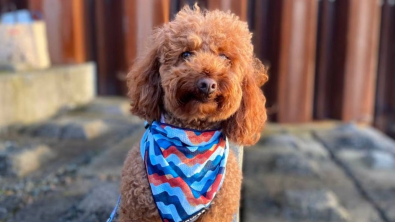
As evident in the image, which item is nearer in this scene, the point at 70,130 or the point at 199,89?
the point at 199,89

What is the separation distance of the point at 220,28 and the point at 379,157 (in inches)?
104

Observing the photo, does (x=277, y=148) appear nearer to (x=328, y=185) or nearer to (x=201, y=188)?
(x=328, y=185)

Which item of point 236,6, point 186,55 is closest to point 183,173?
point 186,55


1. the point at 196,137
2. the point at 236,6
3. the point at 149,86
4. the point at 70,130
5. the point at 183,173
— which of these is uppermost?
the point at 236,6

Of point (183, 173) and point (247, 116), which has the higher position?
point (247, 116)

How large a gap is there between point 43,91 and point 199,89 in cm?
325

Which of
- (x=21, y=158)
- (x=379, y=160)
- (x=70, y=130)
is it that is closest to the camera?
(x=21, y=158)

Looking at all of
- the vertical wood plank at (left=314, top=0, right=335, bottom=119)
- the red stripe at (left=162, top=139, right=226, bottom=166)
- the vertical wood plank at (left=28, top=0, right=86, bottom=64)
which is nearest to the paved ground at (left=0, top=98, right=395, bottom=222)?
the vertical wood plank at (left=314, top=0, right=335, bottom=119)

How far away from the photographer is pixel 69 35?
16.0 ft

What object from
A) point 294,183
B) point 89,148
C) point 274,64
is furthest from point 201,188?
point 274,64

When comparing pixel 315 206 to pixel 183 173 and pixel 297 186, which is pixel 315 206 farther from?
pixel 183 173

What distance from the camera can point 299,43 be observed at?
→ 463 centimetres

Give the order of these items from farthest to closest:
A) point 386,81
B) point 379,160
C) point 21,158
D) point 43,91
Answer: point 386,81 → point 43,91 → point 379,160 → point 21,158

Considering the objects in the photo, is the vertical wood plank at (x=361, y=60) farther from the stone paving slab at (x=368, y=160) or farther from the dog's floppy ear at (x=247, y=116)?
the dog's floppy ear at (x=247, y=116)
